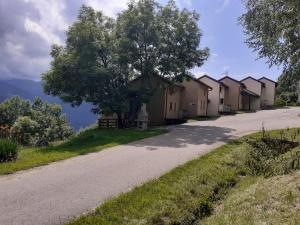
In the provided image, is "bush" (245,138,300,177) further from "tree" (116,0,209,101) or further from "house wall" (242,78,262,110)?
"house wall" (242,78,262,110)

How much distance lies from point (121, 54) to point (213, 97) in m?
24.6

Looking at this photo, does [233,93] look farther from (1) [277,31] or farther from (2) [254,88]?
(1) [277,31]

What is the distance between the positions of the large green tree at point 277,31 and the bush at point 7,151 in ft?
36.8

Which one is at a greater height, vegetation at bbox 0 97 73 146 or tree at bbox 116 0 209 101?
tree at bbox 116 0 209 101

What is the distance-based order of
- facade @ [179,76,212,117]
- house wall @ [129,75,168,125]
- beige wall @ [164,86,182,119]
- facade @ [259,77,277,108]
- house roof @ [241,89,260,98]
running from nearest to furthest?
1. house wall @ [129,75,168,125]
2. beige wall @ [164,86,182,119]
3. facade @ [179,76,212,117]
4. house roof @ [241,89,260,98]
5. facade @ [259,77,277,108]

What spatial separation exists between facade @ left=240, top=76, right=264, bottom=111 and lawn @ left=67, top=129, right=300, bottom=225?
169 ft

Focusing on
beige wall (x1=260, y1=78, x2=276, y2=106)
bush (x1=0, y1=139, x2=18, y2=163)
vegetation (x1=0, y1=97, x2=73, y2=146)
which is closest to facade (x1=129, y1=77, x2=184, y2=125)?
vegetation (x1=0, y1=97, x2=73, y2=146)

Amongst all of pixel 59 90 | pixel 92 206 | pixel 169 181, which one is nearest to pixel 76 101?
pixel 59 90

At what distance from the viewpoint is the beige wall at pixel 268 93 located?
6994cm

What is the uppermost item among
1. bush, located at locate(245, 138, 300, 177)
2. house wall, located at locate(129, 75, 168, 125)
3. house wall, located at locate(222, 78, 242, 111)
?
house wall, located at locate(222, 78, 242, 111)

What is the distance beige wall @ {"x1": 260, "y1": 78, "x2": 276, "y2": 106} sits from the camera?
229ft

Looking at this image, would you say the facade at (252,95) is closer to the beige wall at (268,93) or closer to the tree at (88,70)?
the beige wall at (268,93)

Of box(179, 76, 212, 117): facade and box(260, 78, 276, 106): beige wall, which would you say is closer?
box(179, 76, 212, 117): facade

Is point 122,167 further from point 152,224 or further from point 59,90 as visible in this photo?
point 59,90
